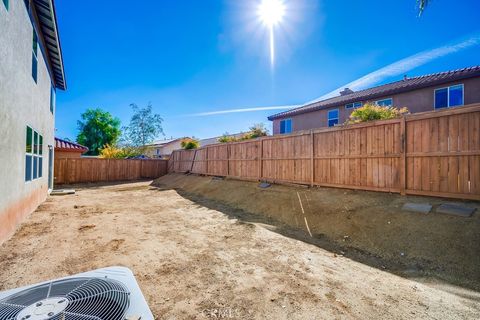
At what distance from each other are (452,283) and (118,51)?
542 inches

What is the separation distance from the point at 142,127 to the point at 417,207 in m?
26.0

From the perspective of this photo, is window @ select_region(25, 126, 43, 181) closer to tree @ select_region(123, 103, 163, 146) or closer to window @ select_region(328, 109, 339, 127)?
window @ select_region(328, 109, 339, 127)

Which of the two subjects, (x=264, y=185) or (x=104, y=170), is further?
(x=104, y=170)

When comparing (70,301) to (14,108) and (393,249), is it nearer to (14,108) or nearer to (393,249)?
(393,249)

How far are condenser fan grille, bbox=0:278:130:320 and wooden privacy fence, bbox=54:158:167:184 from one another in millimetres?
17151

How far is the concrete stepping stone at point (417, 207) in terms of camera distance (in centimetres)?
451

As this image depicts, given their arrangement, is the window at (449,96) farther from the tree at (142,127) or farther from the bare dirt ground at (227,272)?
the tree at (142,127)

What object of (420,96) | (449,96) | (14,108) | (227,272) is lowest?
(227,272)

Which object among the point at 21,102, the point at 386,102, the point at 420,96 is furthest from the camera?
the point at 386,102

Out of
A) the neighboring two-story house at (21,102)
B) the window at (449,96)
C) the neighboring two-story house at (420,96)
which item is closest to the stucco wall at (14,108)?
the neighboring two-story house at (21,102)

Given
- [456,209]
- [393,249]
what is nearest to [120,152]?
[393,249]

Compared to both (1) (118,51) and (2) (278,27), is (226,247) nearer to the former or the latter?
(2) (278,27)

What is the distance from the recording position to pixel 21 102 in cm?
485

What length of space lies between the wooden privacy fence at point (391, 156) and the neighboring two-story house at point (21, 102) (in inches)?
289
